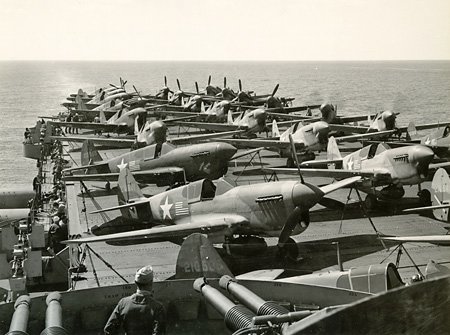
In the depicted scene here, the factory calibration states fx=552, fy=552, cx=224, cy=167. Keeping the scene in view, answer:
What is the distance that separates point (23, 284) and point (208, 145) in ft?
31.1

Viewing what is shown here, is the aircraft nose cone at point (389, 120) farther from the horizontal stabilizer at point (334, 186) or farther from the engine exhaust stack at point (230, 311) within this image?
the engine exhaust stack at point (230, 311)

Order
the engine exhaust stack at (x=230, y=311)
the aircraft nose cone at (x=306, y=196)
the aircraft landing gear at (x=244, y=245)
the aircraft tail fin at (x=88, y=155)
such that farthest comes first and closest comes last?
the aircraft tail fin at (x=88, y=155), the aircraft landing gear at (x=244, y=245), the aircraft nose cone at (x=306, y=196), the engine exhaust stack at (x=230, y=311)

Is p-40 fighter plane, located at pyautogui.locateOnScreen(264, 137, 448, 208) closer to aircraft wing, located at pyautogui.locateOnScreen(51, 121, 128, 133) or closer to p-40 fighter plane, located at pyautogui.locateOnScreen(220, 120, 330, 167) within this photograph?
p-40 fighter plane, located at pyautogui.locateOnScreen(220, 120, 330, 167)

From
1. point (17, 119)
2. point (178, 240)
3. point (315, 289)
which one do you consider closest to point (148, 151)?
point (178, 240)

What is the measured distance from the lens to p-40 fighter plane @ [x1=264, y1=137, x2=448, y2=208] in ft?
64.7

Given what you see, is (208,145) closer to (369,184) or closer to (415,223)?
(369,184)

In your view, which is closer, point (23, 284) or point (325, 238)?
point (23, 284)

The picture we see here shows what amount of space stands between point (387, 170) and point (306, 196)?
773cm

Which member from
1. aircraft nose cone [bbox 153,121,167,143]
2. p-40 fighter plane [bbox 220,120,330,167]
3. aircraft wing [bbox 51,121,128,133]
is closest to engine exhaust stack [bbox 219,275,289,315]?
aircraft nose cone [bbox 153,121,167,143]

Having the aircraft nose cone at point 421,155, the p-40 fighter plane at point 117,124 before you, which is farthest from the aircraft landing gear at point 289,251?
the p-40 fighter plane at point 117,124

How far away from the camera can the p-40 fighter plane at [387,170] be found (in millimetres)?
19719

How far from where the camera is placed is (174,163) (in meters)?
23.0

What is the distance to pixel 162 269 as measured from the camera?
1518cm

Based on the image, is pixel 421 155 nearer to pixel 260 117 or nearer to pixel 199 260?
pixel 199 260
